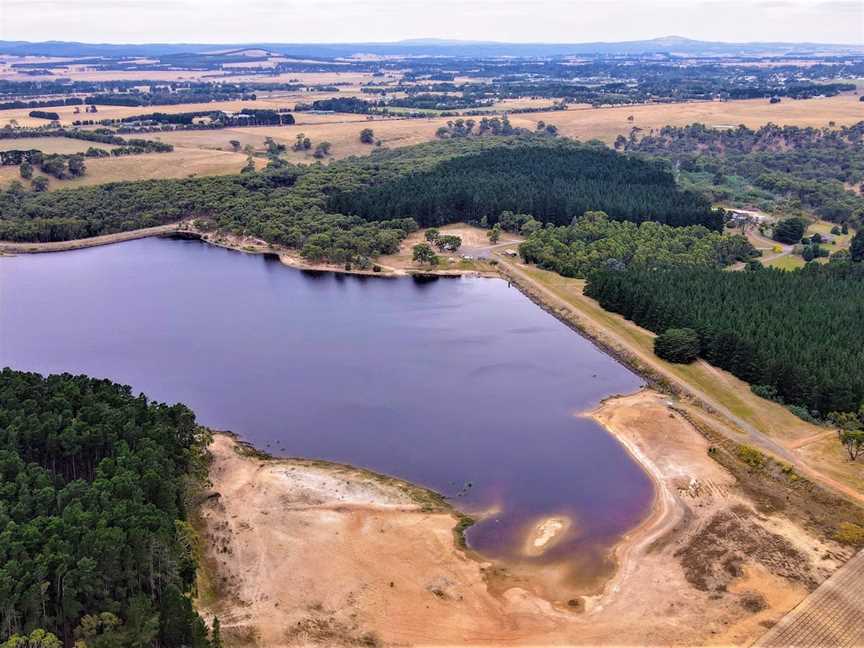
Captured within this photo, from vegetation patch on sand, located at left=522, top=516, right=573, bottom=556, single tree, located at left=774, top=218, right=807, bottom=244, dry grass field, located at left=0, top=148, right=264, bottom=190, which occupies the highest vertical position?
dry grass field, located at left=0, top=148, right=264, bottom=190

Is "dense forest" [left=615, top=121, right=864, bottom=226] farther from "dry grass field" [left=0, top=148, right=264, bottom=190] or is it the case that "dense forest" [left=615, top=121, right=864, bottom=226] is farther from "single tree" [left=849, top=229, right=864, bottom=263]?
"dry grass field" [left=0, top=148, right=264, bottom=190]

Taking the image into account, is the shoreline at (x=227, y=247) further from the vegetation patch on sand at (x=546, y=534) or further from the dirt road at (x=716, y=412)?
the vegetation patch on sand at (x=546, y=534)

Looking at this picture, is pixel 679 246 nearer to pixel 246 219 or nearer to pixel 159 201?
pixel 246 219

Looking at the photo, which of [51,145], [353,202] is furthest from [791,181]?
[51,145]

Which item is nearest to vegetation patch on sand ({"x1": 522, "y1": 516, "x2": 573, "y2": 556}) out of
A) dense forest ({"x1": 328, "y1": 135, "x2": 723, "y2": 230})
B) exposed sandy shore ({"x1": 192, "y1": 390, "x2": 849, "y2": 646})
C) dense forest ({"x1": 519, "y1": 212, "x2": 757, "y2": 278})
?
exposed sandy shore ({"x1": 192, "y1": 390, "x2": 849, "y2": 646})

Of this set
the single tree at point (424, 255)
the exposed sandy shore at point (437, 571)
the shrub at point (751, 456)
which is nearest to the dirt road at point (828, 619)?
the exposed sandy shore at point (437, 571)

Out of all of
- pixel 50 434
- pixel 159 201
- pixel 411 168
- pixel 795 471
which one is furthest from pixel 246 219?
pixel 795 471
